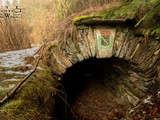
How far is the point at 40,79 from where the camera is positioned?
3.03 meters

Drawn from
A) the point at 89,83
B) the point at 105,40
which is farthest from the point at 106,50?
the point at 89,83

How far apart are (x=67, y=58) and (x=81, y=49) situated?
12.5 inches

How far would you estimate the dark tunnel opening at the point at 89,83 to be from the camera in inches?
179

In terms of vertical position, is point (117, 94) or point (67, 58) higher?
point (67, 58)

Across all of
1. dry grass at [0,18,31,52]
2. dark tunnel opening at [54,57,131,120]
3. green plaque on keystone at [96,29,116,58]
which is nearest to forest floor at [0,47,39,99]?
dark tunnel opening at [54,57,131,120]

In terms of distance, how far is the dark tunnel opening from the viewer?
455 centimetres

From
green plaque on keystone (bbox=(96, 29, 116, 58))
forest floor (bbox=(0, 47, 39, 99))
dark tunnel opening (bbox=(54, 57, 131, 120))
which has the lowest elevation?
dark tunnel opening (bbox=(54, 57, 131, 120))

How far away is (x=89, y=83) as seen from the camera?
249 inches

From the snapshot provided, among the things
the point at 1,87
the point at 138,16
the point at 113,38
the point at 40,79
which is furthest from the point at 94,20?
the point at 1,87

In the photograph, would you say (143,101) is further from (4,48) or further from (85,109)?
(4,48)

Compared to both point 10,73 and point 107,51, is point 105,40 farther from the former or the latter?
point 10,73

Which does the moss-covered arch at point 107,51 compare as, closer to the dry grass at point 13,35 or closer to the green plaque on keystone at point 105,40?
the green plaque on keystone at point 105,40

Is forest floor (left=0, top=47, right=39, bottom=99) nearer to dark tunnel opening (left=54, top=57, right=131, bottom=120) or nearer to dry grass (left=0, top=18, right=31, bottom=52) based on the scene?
dark tunnel opening (left=54, top=57, right=131, bottom=120)

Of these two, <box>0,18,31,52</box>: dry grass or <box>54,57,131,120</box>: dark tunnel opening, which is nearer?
<box>54,57,131,120</box>: dark tunnel opening
